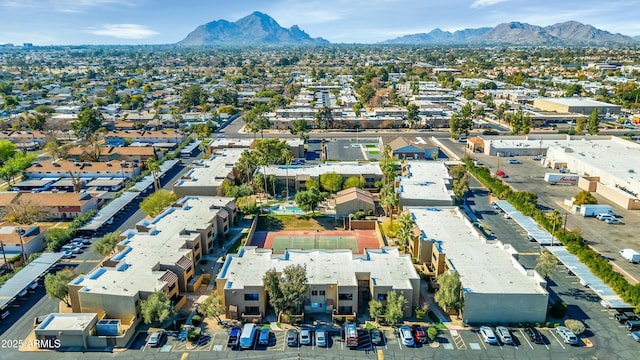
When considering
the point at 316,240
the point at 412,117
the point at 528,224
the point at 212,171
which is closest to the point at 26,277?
the point at 316,240

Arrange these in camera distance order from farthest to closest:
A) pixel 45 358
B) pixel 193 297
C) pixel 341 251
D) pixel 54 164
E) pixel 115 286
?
pixel 54 164 → pixel 341 251 → pixel 193 297 → pixel 115 286 → pixel 45 358

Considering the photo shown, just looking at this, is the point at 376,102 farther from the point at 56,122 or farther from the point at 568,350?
the point at 568,350

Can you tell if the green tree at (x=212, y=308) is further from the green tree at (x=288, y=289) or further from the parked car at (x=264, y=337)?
the green tree at (x=288, y=289)

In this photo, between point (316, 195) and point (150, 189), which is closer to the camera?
point (316, 195)

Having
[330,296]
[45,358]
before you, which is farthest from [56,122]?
[330,296]

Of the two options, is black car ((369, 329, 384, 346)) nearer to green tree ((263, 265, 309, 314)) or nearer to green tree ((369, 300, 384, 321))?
green tree ((369, 300, 384, 321))

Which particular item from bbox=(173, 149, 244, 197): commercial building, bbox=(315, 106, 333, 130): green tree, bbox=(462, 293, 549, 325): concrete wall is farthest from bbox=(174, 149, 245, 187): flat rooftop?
bbox=(315, 106, 333, 130): green tree
